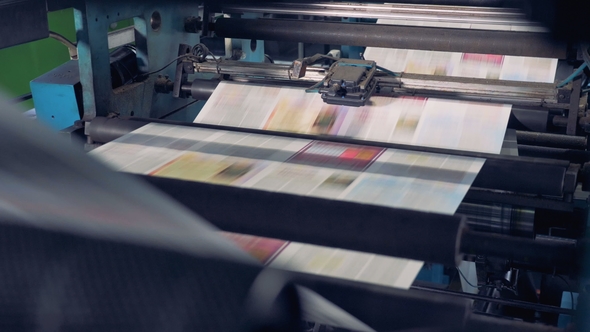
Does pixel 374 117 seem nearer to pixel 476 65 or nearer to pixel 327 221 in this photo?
pixel 476 65

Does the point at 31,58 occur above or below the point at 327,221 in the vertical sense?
below

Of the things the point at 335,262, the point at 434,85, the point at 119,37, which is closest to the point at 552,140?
the point at 434,85

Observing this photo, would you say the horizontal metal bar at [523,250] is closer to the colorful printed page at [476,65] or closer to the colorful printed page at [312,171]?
the colorful printed page at [312,171]

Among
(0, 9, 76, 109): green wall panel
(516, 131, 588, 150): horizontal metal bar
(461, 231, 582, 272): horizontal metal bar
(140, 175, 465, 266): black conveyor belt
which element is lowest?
(0, 9, 76, 109): green wall panel

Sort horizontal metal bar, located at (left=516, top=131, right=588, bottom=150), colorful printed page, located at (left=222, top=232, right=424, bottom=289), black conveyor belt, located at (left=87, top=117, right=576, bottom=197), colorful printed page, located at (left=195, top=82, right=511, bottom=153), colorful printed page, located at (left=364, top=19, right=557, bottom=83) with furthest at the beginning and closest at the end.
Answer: colorful printed page, located at (left=364, top=19, right=557, bottom=83), horizontal metal bar, located at (left=516, top=131, right=588, bottom=150), colorful printed page, located at (left=195, top=82, right=511, bottom=153), black conveyor belt, located at (left=87, top=117, right=576, bottom=197), colorful printed page, located at (left=222, top=232, right=424, bottom=289)

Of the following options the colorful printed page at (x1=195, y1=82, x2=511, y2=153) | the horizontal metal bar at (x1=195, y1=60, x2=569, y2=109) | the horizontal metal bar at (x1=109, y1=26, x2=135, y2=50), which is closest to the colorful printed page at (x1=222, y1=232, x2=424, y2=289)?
the colorful printed page at (x1=195, y1=82, x2=511, y2=153)

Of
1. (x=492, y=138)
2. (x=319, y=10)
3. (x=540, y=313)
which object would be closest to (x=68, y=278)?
(x=492, y=138)

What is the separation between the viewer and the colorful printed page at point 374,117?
1546 millimetres

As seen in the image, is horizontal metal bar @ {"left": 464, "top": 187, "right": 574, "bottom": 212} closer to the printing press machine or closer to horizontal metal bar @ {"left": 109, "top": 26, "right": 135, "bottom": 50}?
the printing press machine

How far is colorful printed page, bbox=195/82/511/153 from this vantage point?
1.55 meters

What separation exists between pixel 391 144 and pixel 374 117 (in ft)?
0.59

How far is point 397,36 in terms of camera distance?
1.91 meters

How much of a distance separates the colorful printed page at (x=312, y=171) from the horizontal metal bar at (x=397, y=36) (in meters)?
0.55

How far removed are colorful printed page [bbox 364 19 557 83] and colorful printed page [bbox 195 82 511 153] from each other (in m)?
0.38
